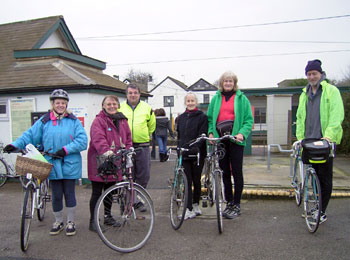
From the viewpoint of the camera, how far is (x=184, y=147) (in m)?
4.31

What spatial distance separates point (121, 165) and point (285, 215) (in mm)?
2661

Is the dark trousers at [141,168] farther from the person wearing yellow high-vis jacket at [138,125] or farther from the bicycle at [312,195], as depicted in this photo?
the bicycle at [312,195]

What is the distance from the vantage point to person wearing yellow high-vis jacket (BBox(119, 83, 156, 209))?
187 inches

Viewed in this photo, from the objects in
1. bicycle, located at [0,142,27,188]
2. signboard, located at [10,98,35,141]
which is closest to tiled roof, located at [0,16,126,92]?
signboard, located at [10,98,35,141]

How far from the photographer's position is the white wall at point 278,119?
11703 mm

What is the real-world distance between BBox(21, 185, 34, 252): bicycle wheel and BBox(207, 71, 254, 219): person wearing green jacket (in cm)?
252

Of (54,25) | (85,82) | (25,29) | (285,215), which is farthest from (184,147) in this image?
(25,29)

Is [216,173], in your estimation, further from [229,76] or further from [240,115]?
[229,76]

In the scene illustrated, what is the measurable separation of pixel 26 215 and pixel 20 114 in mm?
4429

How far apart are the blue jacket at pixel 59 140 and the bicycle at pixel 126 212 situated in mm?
548

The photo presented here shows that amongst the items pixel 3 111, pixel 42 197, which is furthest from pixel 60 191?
pixel 3 111

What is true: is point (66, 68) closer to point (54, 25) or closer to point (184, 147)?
point (54, 25)

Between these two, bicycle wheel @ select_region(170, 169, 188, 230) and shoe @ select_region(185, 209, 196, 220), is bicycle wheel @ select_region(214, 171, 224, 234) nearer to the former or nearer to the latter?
bicycle wheel @ select_region(170, 169, 188, 230)

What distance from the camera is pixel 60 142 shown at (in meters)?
3.96
